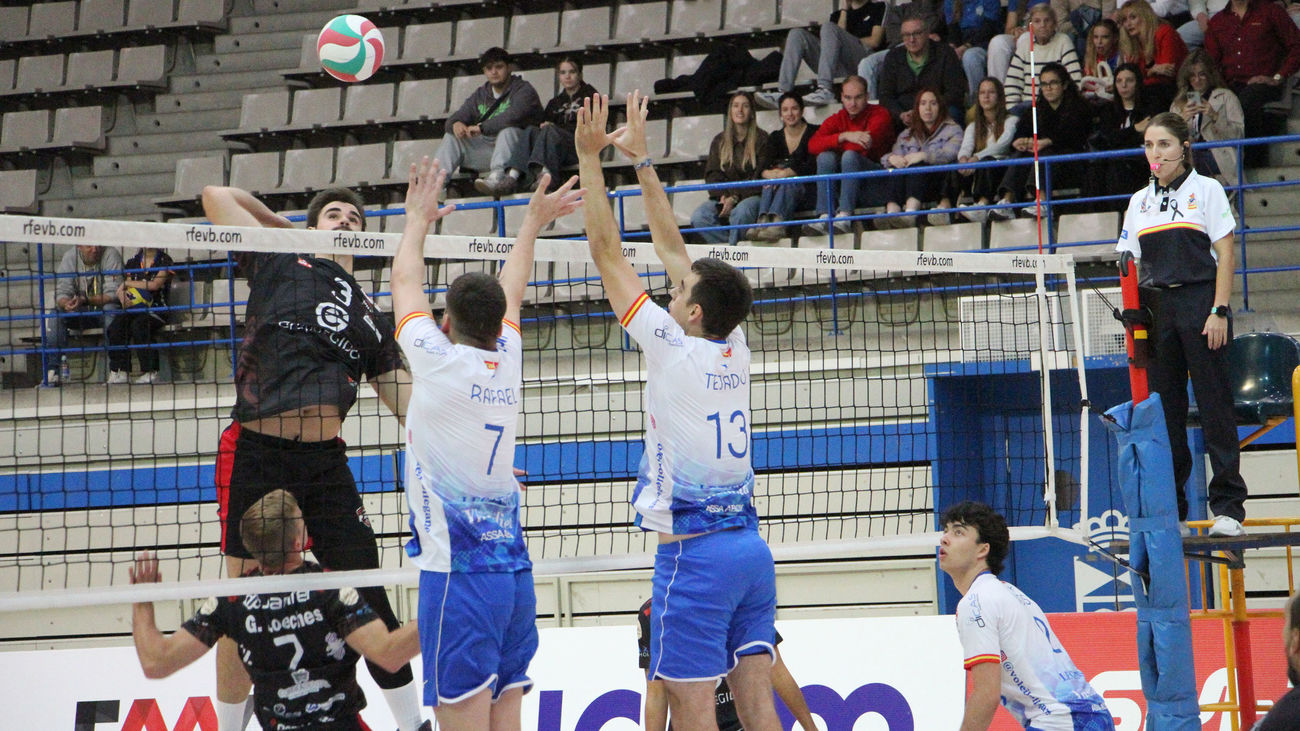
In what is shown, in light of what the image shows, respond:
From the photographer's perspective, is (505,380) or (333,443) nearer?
(505,380)

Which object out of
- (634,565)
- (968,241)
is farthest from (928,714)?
(968,241)

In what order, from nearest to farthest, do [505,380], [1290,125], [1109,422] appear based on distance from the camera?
[505,380] < [1109,422] < [1290,125]

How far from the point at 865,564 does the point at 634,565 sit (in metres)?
3.78

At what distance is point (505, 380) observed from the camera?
5.03m

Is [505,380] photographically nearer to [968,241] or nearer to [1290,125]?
[968,241]

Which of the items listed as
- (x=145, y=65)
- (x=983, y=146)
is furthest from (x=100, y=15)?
(x=983, y=146)

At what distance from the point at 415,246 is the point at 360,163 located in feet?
32.2

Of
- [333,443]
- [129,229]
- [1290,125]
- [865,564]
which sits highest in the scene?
[1290,125]

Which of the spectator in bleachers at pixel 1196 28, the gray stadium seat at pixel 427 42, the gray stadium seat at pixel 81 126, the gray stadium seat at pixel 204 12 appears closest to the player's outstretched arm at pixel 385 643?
the spectator in bleachers at pixel 1196 28

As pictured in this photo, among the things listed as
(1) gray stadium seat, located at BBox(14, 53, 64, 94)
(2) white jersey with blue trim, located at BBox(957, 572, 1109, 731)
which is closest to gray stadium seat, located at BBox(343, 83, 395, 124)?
(1) gray stadium seat, located at BBox(14, 53, 64, 94)

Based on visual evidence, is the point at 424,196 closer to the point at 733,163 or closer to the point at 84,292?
the point at 733,163

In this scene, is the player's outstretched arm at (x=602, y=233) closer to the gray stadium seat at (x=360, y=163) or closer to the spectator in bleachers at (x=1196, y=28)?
the spectator in bleachers at (x=1196, y=28)

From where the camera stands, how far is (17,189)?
1542 cm

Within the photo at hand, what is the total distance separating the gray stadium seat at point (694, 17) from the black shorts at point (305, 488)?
9.58 meters
